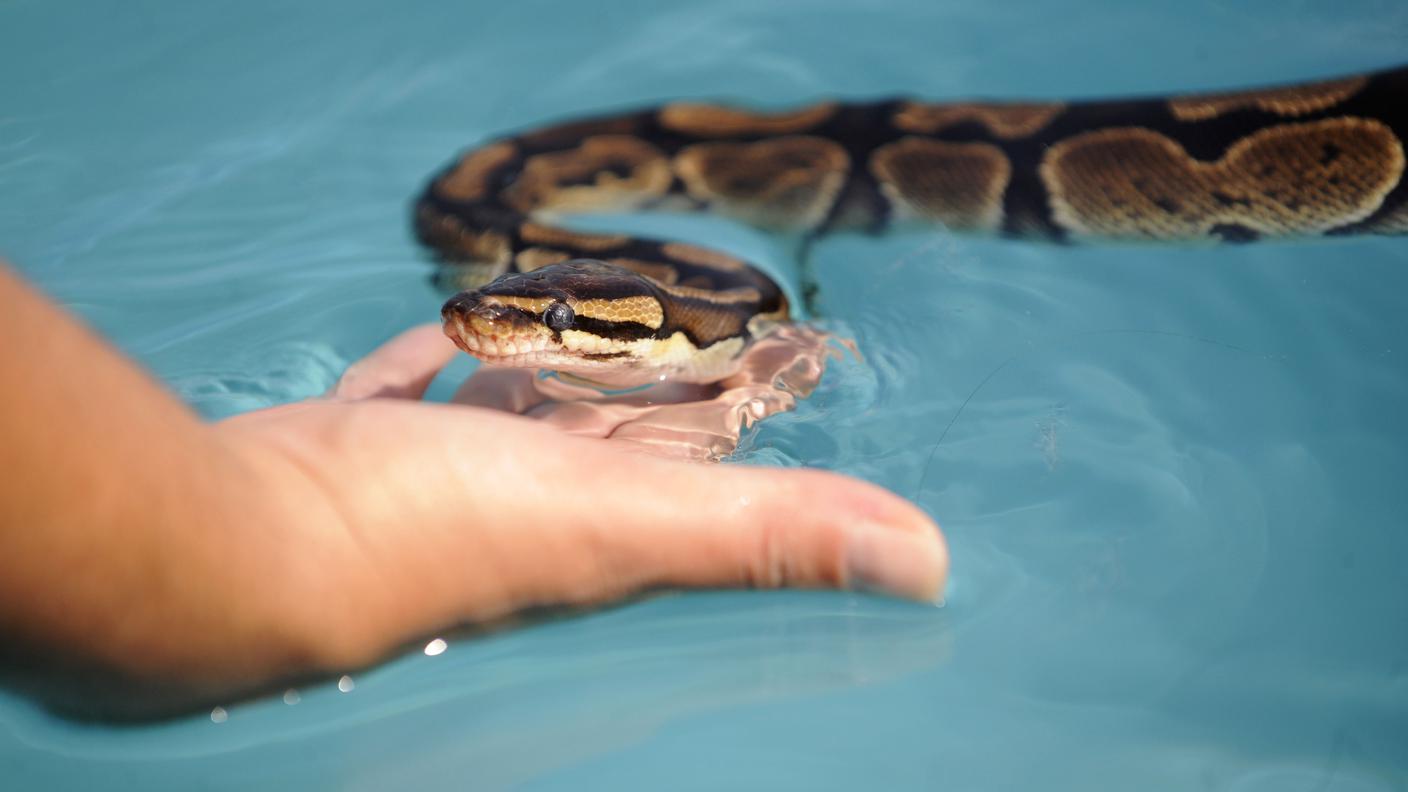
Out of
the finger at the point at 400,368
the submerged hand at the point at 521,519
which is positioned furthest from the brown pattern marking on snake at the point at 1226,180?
the submerged hand at the point at 521,519

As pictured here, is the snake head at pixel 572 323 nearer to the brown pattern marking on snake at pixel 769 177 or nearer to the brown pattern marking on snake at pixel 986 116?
the brown pattern marking on snake at pixel 769 177

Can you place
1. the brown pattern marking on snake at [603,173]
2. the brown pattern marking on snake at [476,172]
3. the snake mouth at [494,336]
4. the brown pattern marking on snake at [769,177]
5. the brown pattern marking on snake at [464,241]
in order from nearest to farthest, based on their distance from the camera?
the snake mouth at [494,336], the brown pattern marking on snake at [464,241], the brown pattern marking on snake at [476,172], the brown pattern marking on snake at [769,177], the brown pattern marking on snake at [603,173]

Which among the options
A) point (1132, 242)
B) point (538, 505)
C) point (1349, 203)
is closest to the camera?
point (538, 505)

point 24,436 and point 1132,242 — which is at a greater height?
point 24,436

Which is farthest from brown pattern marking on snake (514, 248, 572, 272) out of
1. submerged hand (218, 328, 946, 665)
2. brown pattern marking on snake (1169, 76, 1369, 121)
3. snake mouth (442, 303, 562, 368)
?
brown pattern marking on snake (1169, 76, 1369, 121)

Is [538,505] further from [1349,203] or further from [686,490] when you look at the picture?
[1349,203]

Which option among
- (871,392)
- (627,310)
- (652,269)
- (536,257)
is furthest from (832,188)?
(627,310)

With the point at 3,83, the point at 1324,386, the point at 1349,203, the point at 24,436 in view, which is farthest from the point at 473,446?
the point at 3,83
